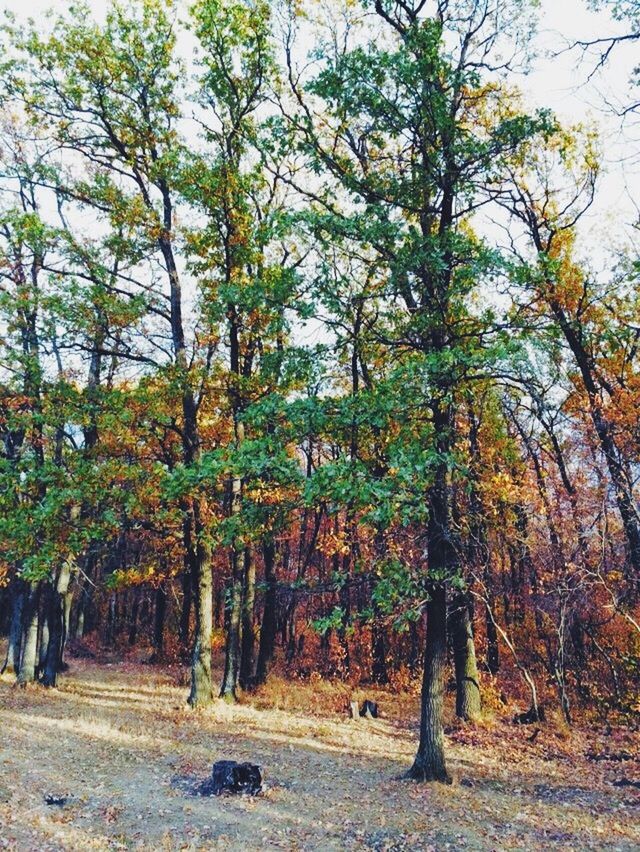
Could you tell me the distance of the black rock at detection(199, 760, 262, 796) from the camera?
9.11 m

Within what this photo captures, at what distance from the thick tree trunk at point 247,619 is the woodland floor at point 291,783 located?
322 centimetres

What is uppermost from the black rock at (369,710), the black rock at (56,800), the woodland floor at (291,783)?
the black rock at (56,800)

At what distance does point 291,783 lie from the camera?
32.7 ft

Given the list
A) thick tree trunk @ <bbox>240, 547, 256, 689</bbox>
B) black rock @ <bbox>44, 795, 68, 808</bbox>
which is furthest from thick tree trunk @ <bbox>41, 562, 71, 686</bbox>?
black rock @ <bbox>44, 795, 68, 808</bbox>

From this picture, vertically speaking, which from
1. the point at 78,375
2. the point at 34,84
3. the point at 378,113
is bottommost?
the point at 78,375

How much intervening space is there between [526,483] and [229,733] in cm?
962

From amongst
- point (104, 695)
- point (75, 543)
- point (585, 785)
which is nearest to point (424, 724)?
point (585, 785)

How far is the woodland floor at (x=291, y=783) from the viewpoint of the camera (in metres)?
7.65

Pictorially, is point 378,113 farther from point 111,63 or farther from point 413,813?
point 413,813

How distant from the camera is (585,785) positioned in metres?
11.2

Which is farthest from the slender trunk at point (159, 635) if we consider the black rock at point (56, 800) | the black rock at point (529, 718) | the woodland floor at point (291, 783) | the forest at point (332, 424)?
the black rock at point (56, 800)

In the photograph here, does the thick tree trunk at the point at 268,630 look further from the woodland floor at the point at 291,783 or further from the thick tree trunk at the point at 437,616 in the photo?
the thick tree trunk at the point at 437,616

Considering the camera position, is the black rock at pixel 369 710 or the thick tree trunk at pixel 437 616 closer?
the thick tree trunk at pixel 437 616

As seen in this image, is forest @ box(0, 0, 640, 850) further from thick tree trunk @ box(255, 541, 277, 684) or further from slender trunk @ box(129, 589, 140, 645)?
slender trunk @ box(129, 589, 140, 645)
